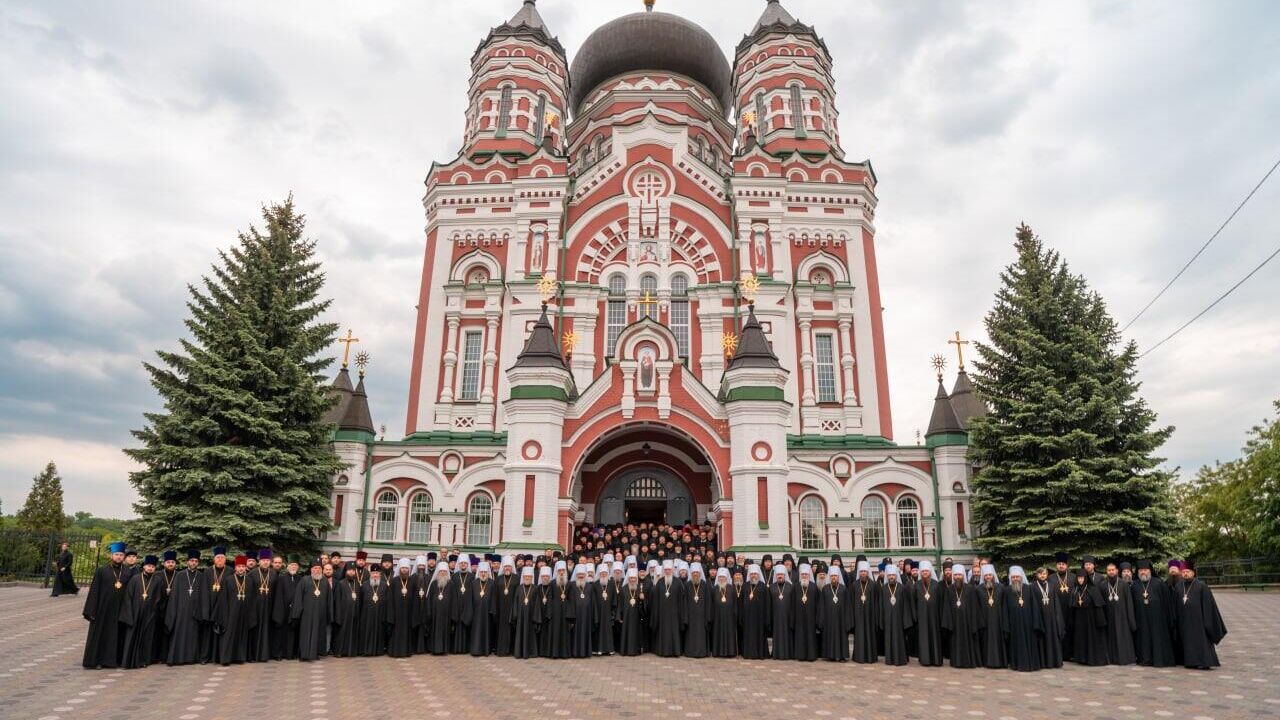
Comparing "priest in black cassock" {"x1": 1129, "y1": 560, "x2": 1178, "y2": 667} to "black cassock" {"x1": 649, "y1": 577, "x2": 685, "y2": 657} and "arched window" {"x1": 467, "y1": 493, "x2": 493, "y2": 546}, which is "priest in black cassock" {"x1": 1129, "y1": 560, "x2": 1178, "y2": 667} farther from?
"arched window" {"x1": 467, "y1": 493, "x2": 493, "y2": 546}

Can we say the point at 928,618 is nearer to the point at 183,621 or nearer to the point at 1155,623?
the point at 1155,623

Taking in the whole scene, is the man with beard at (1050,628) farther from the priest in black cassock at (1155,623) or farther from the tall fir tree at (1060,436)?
the tall fir tree at (1060,436)

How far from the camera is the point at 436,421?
2147 centimetres

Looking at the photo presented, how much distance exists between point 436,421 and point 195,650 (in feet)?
39.8

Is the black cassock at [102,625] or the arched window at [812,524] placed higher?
the arched window at [812,524]

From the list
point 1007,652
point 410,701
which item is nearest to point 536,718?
point 410,701

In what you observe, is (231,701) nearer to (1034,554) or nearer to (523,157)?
(1034,554)

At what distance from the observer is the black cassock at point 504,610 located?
35.7 feet

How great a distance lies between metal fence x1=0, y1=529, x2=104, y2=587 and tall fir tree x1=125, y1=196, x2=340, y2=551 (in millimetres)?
7834

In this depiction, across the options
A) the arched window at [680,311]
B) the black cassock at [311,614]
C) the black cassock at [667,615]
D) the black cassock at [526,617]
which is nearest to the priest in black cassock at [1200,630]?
the black cassock at [667,615]

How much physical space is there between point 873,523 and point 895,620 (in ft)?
28.8

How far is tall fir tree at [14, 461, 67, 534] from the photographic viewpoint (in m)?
34.6

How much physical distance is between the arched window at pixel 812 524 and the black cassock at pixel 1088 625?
325 inches

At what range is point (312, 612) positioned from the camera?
33.1ft
